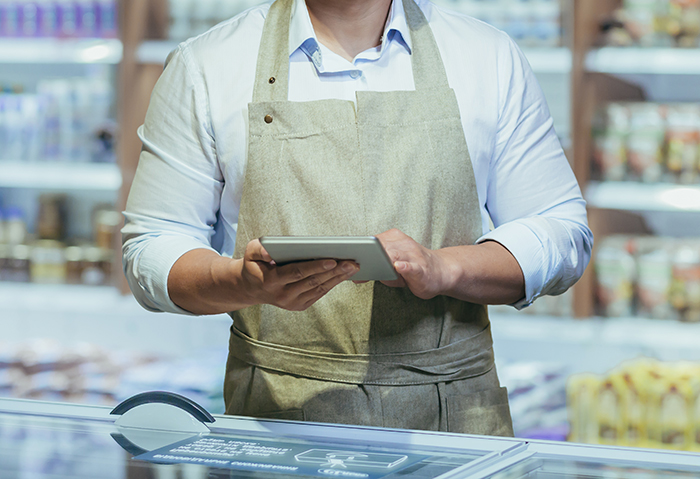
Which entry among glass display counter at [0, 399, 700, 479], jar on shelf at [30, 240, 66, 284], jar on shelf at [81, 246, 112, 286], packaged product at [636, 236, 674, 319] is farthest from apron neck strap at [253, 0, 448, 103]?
jar on shelf at [30, 240, 66, 284]

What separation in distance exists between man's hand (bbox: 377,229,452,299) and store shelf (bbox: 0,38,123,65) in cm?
200

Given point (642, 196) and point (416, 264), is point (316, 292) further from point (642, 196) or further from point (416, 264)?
point (642, 196)

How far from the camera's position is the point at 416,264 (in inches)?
36.0

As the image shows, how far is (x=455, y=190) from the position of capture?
44.9 inches

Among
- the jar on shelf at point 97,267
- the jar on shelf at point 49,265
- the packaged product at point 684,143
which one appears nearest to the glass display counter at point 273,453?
the packaged product at point 684,143

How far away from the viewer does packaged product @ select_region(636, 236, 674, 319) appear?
7.70 ft

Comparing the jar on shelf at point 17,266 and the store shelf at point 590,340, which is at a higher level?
the jar on shelf at point 17,266

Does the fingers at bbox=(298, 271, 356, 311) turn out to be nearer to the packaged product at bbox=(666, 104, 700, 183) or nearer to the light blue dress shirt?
the light blue dress shirt

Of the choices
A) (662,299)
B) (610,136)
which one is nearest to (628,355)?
(662,299)

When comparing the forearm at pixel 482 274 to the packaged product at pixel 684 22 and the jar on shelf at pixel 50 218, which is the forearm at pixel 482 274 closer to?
the packaged product at pixel 684 22

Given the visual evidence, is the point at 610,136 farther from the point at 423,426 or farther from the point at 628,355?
the point at 423,426

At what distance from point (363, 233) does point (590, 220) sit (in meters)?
1.50

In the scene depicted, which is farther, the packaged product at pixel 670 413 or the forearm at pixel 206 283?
the packaged product at pixel 670 413

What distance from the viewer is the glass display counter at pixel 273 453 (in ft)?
2.42
